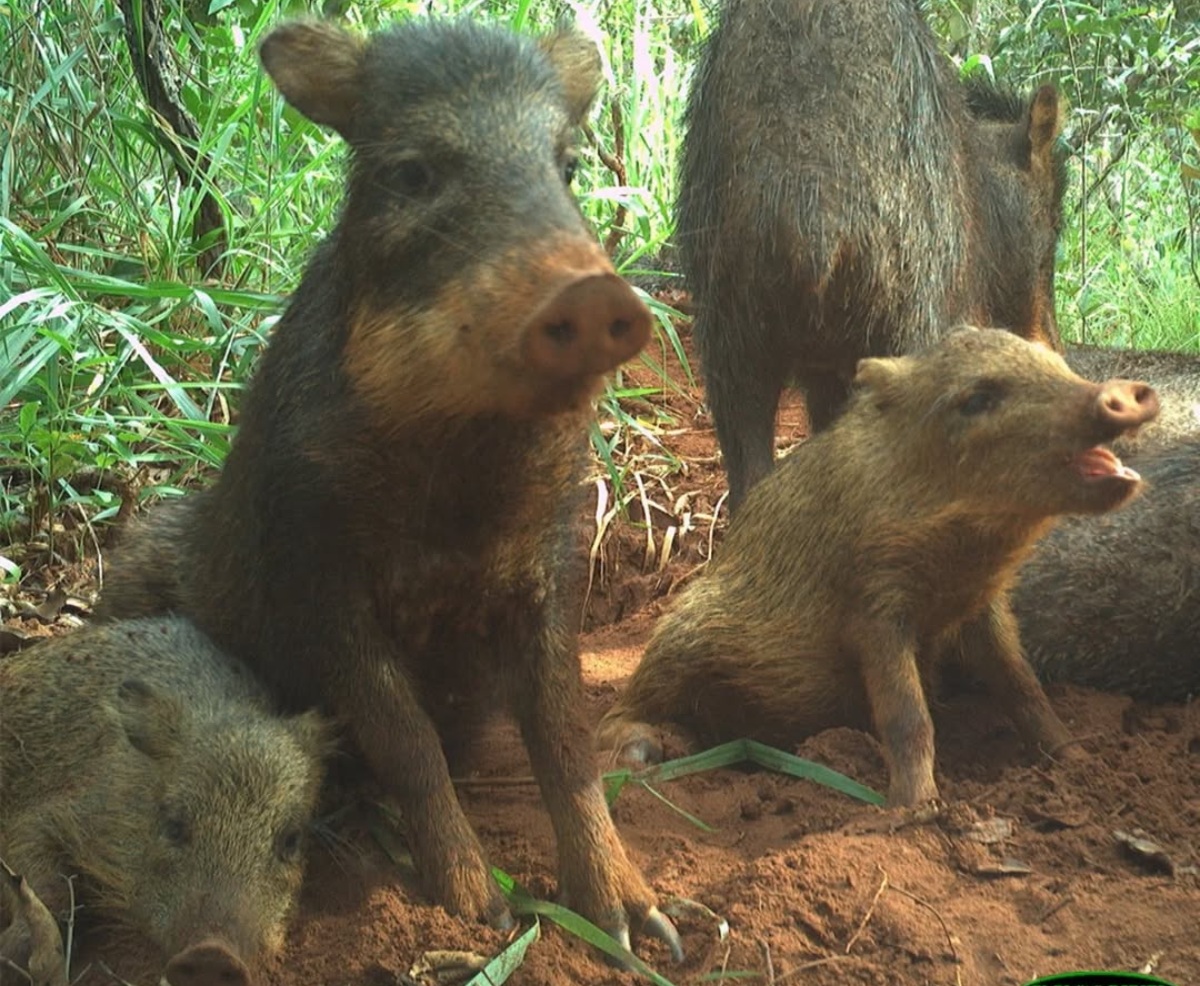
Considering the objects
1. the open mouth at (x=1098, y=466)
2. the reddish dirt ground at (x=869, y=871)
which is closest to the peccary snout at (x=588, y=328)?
the reddish dirt ground at (x=869, y=871)

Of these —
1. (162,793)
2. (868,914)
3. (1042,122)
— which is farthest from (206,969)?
(1042,122)

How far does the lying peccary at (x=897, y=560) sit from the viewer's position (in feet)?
11.6

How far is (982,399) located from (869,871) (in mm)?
1188

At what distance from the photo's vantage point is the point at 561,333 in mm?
2439

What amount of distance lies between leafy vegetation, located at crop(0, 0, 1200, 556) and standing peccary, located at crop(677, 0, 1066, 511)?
1.81ft

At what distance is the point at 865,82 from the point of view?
A: 14.6 ft

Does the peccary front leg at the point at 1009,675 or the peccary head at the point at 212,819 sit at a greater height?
the peccary front leg at the point at 1009,675

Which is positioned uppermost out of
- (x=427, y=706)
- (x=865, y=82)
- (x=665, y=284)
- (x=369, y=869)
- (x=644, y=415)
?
(x=865, y=82)

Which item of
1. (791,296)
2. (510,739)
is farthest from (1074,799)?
(791,296)

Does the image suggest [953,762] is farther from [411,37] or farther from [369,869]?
[411,37]

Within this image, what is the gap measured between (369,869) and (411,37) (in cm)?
159

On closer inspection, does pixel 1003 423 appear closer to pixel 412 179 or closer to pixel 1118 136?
pixel 412 179

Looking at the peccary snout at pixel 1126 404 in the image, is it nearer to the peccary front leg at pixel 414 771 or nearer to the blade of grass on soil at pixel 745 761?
the blade of grass on soil at pixel 745 761

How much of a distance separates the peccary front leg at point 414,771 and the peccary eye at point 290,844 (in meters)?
0.24
